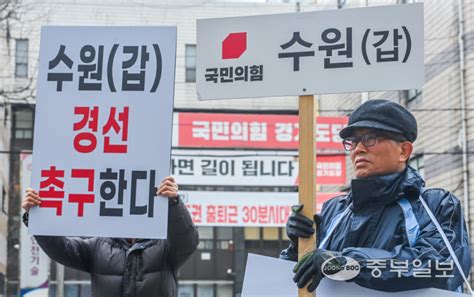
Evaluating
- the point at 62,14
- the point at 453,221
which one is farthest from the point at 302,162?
the point at 62,14

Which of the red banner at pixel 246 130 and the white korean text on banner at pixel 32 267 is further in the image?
the white korean text on banner at pixel 32 267

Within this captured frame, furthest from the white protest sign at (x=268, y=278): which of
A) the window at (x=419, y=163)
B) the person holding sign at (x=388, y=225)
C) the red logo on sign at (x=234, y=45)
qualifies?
the window at (x=419, y=163)

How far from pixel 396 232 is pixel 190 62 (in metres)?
14.8

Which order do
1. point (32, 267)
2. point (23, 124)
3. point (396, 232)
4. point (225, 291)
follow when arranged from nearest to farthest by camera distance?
point (396, 232) → point (32, 267) → point (23, 124) → point (225, 291)

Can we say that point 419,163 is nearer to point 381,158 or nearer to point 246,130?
point 246,130

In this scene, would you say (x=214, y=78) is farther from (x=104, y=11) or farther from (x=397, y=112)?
(x=104, y=11)

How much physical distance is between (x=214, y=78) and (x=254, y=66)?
16cm

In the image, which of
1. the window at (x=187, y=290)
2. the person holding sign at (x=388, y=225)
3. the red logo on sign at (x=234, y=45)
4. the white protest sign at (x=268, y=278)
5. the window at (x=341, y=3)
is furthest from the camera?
the window at (x=187, y=290)

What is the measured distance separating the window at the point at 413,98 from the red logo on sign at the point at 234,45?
11.5 metres

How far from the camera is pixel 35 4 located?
12.7 meters

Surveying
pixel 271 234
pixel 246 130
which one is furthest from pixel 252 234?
pixel 246 130

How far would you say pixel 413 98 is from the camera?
14.2 meters

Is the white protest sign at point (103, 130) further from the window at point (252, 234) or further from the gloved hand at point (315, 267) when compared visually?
the window at point (252, 234)

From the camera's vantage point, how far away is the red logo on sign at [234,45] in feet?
9.18
